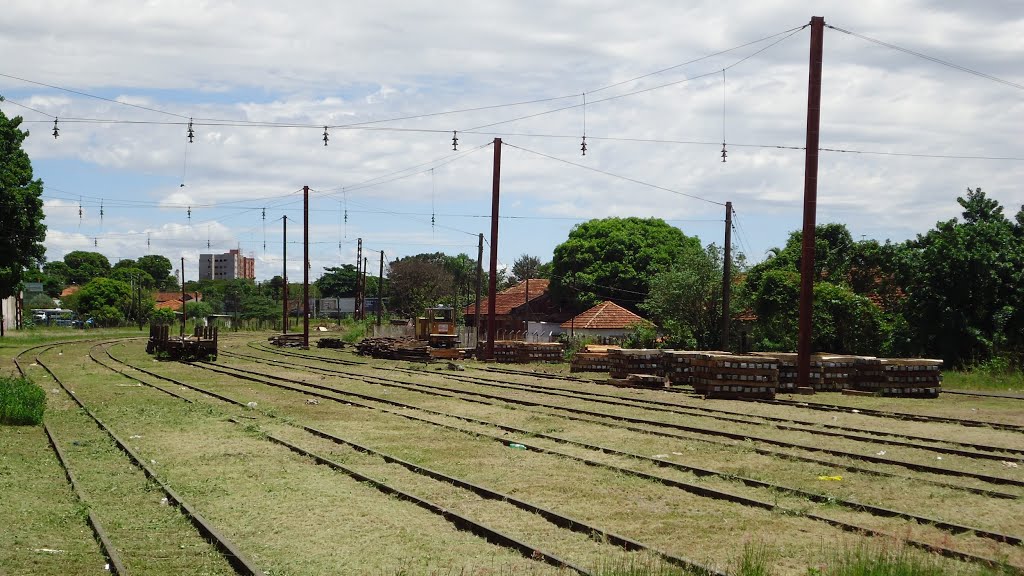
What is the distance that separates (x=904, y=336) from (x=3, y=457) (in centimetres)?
2954

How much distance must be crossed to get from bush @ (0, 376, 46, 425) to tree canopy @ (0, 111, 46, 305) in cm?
2752

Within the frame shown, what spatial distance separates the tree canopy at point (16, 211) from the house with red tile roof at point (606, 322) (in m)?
31.3

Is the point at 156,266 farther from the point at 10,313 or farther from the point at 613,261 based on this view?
the point at 613,261

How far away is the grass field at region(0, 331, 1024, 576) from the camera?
29.8ft

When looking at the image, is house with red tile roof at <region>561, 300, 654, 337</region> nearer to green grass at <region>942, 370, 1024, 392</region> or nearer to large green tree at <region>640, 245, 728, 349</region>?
large green tree at <region>640, 245, 728, 349</region>

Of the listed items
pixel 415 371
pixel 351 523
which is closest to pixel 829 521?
pixel 351 523

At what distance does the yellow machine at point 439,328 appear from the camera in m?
48.3

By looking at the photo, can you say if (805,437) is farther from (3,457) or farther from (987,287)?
(987,287)

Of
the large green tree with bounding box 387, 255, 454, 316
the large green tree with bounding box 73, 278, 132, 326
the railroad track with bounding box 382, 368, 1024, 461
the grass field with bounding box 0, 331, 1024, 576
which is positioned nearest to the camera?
the grass field with bounding box 0, 331, 1024, 576

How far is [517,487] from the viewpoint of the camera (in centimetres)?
1270

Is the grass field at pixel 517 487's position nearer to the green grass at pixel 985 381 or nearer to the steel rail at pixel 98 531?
the steel rail at pixel 98 531

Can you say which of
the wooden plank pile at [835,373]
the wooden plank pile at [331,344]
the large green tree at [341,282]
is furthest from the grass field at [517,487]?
the large green tree at [341,282]

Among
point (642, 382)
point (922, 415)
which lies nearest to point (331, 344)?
point (642, 382)

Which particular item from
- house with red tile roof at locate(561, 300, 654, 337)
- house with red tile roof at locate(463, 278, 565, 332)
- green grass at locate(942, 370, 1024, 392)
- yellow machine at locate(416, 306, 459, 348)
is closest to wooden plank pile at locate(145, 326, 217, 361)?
yellow machine at locate(416, 306, 459, 348)
